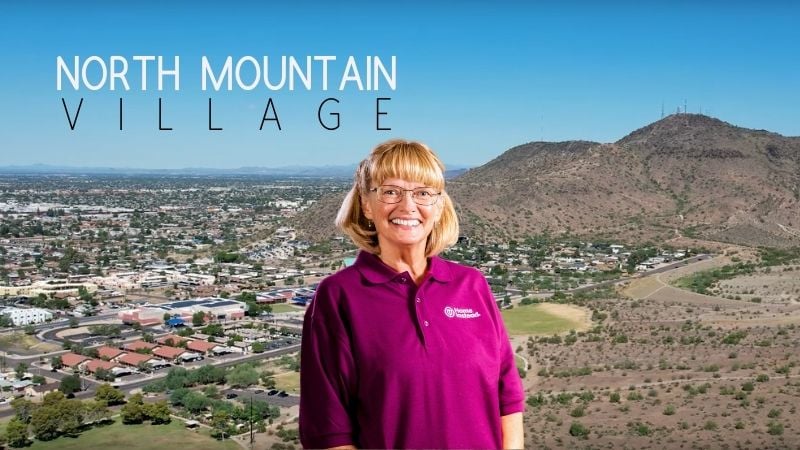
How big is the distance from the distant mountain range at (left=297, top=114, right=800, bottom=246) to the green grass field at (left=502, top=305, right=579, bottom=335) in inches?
643

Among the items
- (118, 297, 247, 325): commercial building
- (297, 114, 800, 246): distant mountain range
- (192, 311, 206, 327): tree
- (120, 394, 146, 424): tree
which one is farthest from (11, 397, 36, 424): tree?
(297, 114, 800, 246): distant mountain range

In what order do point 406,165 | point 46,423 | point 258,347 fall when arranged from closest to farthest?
1. point 406,165
2. point 46,423
3. point 258,347

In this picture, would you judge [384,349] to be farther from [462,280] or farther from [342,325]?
[462,280]

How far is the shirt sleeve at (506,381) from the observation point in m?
1.50

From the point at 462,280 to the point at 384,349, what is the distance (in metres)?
0.21

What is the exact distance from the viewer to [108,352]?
19.8 metres

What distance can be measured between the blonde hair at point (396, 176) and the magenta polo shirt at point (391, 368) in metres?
0.11

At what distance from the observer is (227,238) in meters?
49.6

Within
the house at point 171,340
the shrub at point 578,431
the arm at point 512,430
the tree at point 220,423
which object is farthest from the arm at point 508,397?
the house at point 171,340

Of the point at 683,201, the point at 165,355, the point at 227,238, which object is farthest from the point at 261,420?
the point at 683,201

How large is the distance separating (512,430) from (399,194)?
450mm

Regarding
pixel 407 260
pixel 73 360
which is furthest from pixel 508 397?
pixel 73 360

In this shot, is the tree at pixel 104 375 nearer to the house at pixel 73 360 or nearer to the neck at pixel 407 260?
the house at pixel 73 360

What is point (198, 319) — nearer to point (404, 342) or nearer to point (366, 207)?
point (366, 207)
